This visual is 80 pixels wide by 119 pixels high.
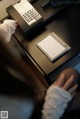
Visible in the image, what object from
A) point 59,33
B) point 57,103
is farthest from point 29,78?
point 59,33

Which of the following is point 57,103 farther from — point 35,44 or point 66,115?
point 35,44

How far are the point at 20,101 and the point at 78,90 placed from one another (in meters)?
0.34

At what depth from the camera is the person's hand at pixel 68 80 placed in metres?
1.01

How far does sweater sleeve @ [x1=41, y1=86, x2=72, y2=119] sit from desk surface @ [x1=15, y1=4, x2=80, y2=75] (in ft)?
0.32

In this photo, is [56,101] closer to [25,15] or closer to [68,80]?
[68,80]

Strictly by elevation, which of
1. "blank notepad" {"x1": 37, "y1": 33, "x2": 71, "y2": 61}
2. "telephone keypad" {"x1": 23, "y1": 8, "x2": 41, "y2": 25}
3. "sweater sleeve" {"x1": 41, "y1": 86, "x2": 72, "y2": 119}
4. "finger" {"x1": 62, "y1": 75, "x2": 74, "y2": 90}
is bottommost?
"sweater sleeve" {"x1": 41, "y1": 86, "x2": 72, "y2": 119}

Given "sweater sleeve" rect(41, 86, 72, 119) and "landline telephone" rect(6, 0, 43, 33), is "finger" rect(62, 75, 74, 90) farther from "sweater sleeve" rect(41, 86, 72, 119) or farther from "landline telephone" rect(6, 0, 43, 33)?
"landline telephone" rect(6, 0, 43, 33)

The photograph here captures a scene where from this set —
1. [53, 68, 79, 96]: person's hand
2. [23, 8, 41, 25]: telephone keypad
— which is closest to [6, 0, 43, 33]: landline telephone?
[23, 8, 41, 25]: telephone keypad

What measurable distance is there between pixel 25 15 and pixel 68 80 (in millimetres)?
332

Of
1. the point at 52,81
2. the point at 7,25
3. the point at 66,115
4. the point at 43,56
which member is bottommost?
the point at 66,115

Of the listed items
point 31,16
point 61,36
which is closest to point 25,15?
point 31,16

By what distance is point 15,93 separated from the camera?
0.82 metres

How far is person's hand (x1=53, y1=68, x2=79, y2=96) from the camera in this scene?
1010mm

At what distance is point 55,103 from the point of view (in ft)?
3.13
